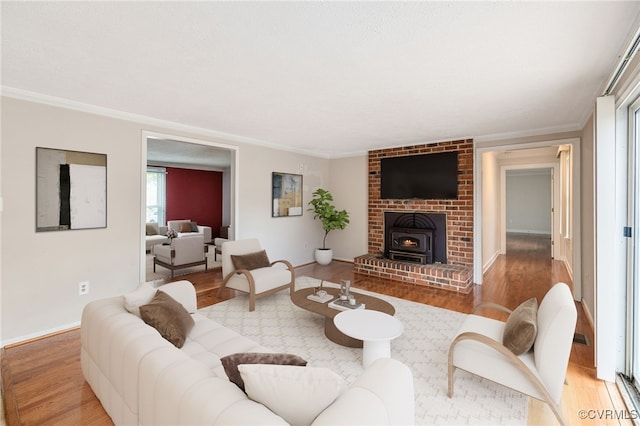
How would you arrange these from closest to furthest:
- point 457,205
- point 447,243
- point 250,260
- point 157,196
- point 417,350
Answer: point 417,350 → point 250,260 → point 457,205 → point 447,243 → point 157,196

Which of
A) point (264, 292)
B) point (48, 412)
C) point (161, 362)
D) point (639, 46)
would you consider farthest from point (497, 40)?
point (48, 412)

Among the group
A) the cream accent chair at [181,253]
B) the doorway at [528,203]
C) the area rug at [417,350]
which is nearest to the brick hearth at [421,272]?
the area rug at [417,350]

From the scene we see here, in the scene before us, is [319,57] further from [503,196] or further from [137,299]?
[503,196]

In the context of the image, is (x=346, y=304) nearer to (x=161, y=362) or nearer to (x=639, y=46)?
(x=161, y=362)

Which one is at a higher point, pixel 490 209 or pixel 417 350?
pixel 490 209

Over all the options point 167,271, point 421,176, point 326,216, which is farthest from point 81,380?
point 421,176

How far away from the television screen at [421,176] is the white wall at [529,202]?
797 cm

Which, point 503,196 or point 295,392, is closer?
point 295,392

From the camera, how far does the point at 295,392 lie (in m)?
1.09

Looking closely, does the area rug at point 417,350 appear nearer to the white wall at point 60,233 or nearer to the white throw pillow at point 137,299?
the white throw pillow at point 137,299

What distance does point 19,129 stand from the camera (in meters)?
2.91

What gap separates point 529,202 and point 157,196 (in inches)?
547

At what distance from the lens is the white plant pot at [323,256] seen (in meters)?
6.40

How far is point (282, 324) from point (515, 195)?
12.5 meters
